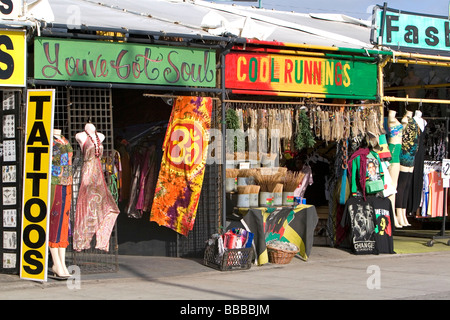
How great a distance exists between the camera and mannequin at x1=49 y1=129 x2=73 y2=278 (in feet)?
32.1

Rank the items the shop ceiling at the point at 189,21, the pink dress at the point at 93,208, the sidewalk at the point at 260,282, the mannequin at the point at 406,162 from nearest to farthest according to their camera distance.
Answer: the sidewalk at the point at 260,282 → the pink dress at the point at 93,208 → the shop ceiling at the point at 189,21 → the mannequin at the point at 406,162

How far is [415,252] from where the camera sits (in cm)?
1330

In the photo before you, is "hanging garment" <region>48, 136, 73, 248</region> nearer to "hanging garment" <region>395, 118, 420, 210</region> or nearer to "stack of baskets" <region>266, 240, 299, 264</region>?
"stack of baskets" <region>266, 240, 299, 264</region>

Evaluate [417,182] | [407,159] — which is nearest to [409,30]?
[407,159]

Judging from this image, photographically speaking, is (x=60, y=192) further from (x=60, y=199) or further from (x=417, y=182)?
(x=417, y=182)

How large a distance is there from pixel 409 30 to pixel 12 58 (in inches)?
277

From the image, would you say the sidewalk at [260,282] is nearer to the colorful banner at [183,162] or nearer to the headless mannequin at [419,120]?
the colorful banner at [183,162]

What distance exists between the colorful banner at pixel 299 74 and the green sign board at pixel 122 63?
1.82ft

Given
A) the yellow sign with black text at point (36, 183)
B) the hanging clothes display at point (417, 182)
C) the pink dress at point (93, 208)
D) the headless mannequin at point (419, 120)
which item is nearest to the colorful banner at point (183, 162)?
the pink dress at point (93, 208)

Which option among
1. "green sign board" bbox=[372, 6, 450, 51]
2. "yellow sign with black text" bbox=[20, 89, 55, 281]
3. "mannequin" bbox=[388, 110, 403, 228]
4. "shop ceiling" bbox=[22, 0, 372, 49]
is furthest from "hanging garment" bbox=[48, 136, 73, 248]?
"mannequin" bbox=[388, 110, 403, 228]

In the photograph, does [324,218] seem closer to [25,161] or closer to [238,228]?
[238,228]

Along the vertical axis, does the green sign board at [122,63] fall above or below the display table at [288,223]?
above

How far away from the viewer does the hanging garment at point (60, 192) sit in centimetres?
979
